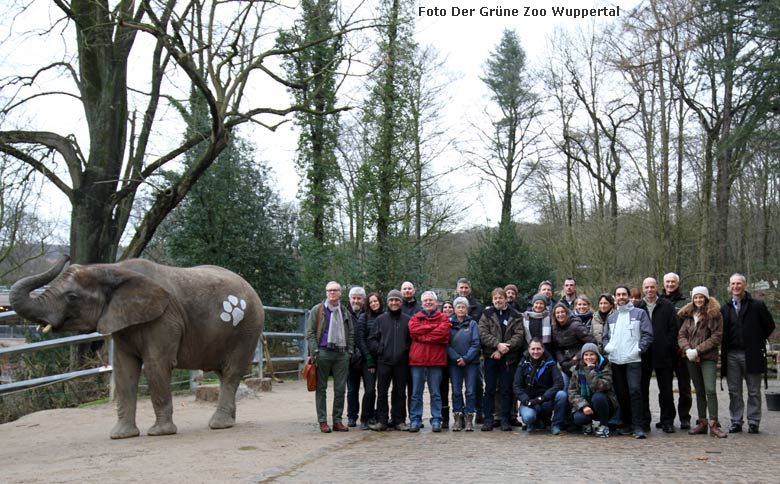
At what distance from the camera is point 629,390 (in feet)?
33.0

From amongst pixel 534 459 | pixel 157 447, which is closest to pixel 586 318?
pixel 534 459

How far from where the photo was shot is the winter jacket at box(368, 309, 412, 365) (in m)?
10.4

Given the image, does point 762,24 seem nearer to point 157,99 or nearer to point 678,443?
point 678,443

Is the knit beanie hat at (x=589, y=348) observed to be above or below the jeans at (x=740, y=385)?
above

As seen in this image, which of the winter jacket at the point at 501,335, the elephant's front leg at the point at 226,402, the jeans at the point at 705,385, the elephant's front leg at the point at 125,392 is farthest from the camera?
the winter jacket at the point at 501,335

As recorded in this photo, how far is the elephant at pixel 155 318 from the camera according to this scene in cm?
888

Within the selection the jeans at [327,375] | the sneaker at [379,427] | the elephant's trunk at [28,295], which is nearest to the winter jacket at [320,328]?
the jeans at [327,375]

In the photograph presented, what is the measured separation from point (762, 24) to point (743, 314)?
837cm

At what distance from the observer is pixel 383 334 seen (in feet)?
34.3

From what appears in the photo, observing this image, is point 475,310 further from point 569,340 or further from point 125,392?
point 125,392

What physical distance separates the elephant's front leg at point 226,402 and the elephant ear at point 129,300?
140 centimetres

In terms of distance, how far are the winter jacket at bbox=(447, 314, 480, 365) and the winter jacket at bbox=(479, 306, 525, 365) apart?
140 millimetres

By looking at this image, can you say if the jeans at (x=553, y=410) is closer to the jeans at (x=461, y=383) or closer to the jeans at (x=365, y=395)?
the jeans at (x=461, y=383)

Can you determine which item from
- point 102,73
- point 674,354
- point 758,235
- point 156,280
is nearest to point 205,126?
point 102,73
